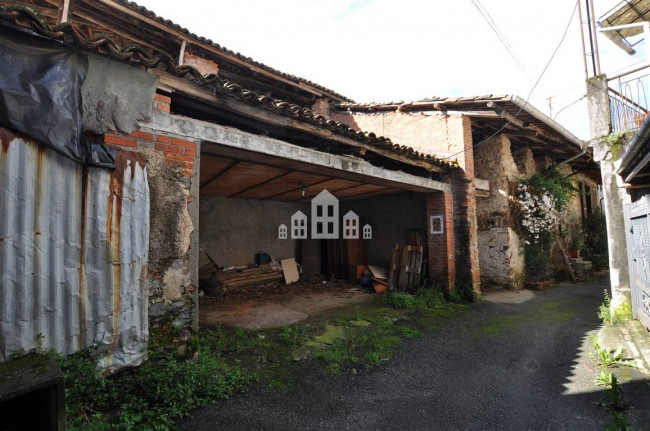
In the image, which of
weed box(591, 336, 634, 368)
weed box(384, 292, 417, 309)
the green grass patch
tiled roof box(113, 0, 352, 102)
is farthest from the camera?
weed box(384, 292, 417, 309)

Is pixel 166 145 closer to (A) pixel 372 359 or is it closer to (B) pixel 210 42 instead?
(A) pixel 372 359

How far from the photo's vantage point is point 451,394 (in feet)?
10.5

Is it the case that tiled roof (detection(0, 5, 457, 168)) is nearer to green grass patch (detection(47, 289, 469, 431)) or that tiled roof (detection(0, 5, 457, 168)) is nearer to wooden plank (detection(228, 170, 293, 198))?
wooden plank (detection(228, 170, 293, 198))

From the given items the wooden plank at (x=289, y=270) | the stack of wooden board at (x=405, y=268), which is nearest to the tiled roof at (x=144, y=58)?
the stack of wooden board at (x=405, y=268)

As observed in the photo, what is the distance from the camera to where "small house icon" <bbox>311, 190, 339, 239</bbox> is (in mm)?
9859

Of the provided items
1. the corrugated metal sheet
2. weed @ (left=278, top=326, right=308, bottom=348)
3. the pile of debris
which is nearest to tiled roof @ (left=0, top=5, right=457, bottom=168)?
the corrugated metal sheet

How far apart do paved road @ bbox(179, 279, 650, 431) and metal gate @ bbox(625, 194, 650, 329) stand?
86cm

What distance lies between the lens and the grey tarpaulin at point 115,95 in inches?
106

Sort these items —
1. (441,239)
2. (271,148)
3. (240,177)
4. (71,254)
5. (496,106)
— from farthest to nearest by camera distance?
1. (441,239)
2. (496,106)
3. (240,177)
4. (271,148)
5. (71,254)

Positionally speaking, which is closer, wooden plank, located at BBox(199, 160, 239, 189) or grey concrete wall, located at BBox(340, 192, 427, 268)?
wooden plank, located at BBox(199, 160, 239, 189)

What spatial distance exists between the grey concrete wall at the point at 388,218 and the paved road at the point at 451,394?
3.65 m

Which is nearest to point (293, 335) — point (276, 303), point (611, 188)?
point (276, 303)

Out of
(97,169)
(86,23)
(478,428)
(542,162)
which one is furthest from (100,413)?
(542,162)

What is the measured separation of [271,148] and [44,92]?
2310 millimetres
